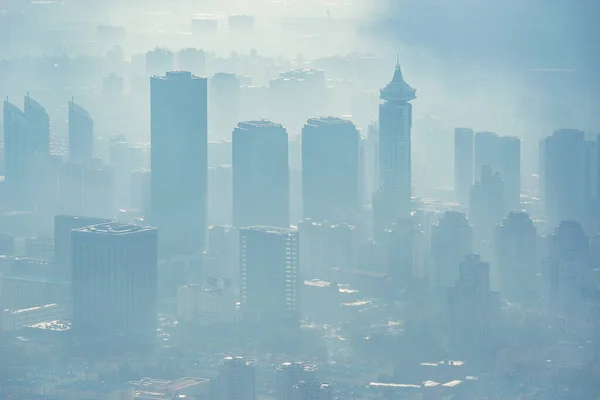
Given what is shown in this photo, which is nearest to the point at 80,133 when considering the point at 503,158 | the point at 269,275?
the point at 503,158

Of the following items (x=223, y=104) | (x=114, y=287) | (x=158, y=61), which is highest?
(x=158, y=61)

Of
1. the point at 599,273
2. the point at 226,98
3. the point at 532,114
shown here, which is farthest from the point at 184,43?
the point at 599,273

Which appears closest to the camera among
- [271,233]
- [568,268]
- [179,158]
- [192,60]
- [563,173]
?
[271,233]

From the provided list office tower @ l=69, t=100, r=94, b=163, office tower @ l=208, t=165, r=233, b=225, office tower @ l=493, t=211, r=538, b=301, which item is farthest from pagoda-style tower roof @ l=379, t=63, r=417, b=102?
office tower @ l=69, t=100, r=94, b=163

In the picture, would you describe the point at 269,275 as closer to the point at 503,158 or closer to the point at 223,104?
the point at 503,158

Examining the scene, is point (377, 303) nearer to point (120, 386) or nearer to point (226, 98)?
point (120, 386)

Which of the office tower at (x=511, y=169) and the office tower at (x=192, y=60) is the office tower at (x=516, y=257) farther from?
the office tower at (x=192, y=60)

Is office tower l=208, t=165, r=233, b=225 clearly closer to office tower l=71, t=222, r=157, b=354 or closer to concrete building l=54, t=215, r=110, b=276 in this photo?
concrete building l=54, t=215, r=110, b=276
